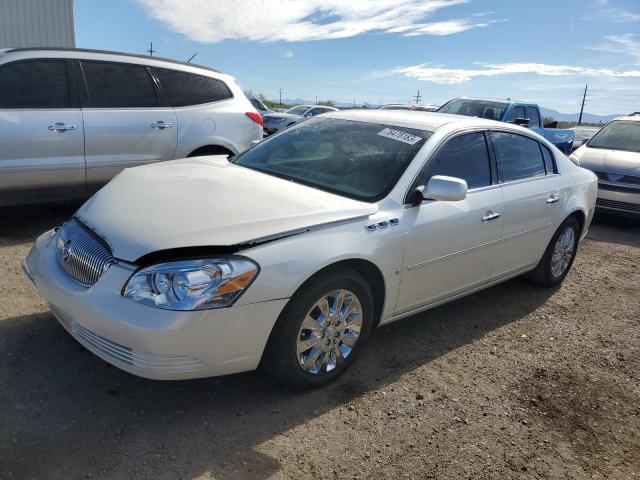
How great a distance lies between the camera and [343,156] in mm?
3721

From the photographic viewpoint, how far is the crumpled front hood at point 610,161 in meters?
7.96

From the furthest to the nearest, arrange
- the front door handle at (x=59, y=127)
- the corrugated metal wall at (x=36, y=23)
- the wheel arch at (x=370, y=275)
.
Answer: the corrugated metal wall at (x=36, y=23) < the front door handle at (x=59, y=127) < the wheel arch at (x=370, y=275)

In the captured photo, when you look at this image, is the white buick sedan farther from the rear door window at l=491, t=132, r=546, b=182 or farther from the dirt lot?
the dirt lot

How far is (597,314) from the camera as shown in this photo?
470cm

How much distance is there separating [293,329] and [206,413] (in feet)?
2.14

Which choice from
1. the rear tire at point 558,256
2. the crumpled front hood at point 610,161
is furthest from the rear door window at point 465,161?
the crumpled front hood at point 610,161

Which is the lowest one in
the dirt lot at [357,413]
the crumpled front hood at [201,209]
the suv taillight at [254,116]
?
the dirt lot at [357,413]

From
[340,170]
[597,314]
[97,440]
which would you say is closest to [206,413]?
[97,440]

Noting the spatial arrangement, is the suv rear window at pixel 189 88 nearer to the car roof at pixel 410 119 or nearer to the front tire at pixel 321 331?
the car roof at pixel 410 119

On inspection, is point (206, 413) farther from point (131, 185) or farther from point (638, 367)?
point (638, 367)

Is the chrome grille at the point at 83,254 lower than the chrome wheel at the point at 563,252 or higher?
higher

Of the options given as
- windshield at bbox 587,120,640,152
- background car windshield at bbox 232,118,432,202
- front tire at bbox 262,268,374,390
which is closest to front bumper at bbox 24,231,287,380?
front tire at bbox 262,268,374,390

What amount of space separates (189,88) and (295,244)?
4182mm

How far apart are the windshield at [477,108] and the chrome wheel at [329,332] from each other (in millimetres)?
9432
